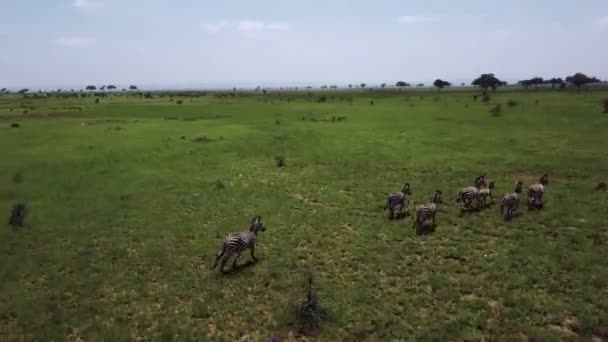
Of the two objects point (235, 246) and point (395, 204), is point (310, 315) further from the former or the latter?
point (395, 204)

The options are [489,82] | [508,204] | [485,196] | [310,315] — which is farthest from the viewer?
[489,82]

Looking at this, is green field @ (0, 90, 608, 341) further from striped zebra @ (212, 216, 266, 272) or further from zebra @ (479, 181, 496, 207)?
zebra @ (479, 181, 496, 207)

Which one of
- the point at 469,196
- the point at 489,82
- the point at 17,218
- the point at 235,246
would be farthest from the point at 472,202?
the point at 489,82

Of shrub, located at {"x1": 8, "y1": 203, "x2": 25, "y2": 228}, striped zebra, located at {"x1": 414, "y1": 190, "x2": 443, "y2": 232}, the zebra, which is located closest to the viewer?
striped zebra, located at {"x1": 414, "y1": 190, "x2": 443, "y2": 232}

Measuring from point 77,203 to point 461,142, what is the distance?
33430 millimetres

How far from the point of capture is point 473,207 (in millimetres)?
23234

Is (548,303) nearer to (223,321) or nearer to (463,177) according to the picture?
(223,321)

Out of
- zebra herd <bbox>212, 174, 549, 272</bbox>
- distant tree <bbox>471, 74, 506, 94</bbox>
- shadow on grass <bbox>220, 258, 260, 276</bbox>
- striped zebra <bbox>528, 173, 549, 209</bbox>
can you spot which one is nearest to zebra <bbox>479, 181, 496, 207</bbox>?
zebra herd <bbox>212, 174, 549, 272</bbox>

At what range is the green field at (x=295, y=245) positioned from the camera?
13430 millimetres

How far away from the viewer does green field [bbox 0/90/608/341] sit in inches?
529

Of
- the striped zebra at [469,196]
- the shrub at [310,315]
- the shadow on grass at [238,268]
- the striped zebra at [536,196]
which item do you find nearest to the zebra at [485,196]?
the striped zebra at [469,196]

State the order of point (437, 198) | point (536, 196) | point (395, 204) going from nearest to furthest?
1. point (395, 204)
2. point (536, 196)
3. point (437, 198)

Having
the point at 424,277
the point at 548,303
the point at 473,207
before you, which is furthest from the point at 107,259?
the point at 473,207

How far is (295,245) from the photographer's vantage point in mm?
19188
